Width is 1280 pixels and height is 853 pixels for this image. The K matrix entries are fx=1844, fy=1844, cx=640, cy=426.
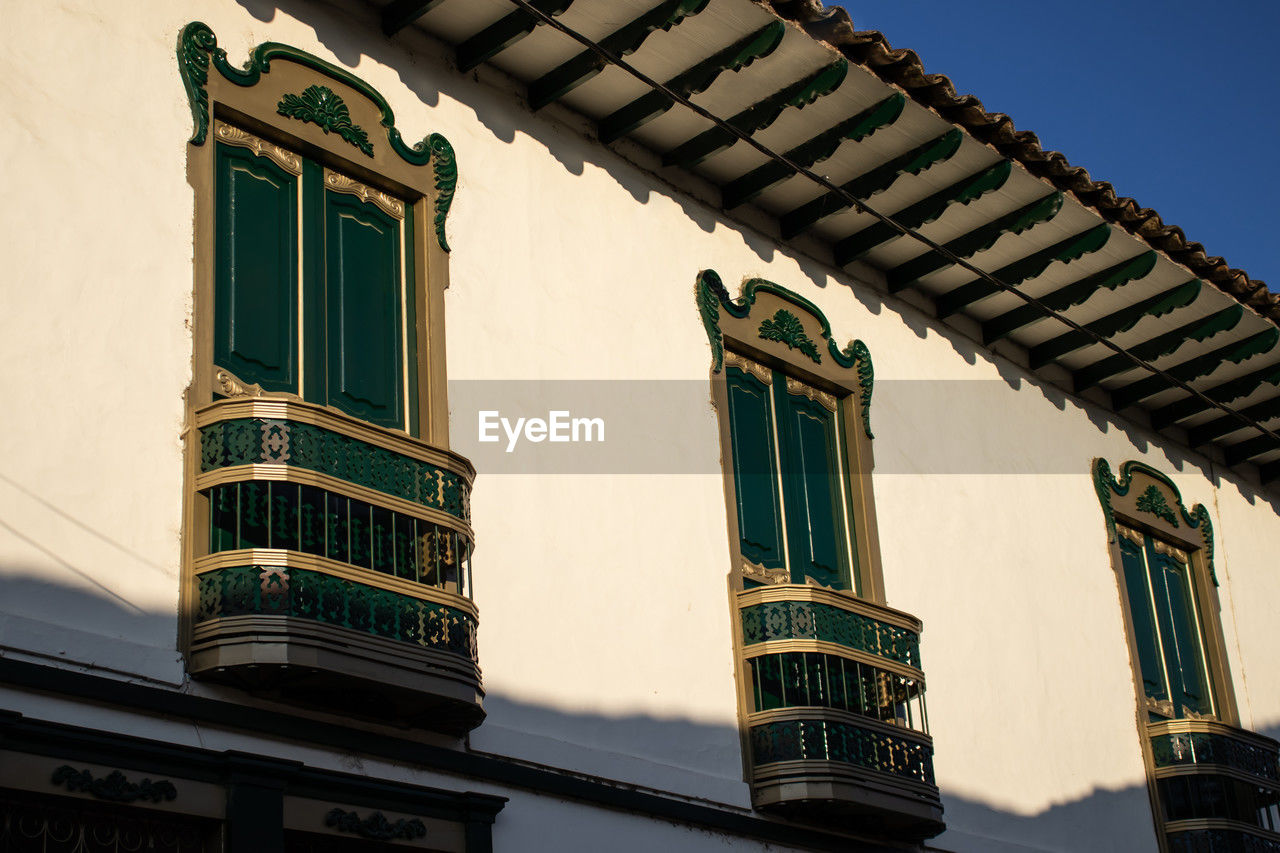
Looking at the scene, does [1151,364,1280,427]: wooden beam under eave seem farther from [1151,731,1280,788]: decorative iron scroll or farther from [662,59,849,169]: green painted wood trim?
[662,59,849,169]: green painted wood trim

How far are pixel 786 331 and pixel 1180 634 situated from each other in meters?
3.82

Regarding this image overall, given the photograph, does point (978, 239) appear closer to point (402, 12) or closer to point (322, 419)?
point (402, 12)

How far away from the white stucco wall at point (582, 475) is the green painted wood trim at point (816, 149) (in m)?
0.23

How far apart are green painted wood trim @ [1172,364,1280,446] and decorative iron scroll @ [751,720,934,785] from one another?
4.79m

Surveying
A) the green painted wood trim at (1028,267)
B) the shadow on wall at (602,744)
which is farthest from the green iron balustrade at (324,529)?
the green painted wood trim at (1028,267)

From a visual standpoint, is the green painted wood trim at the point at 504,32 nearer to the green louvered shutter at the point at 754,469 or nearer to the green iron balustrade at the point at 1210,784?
the green louvered shutter at the point at 754,469

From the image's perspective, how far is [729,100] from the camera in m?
9.26

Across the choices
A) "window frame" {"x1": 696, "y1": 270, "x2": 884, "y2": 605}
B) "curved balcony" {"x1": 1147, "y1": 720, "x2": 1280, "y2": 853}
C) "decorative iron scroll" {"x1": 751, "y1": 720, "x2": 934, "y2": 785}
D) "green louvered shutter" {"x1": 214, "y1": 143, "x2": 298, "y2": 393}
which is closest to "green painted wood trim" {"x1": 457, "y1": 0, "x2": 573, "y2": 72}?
"green louvered shutter" {"x1": 214, "y1": 143, "x2": 298, "y2": 393}

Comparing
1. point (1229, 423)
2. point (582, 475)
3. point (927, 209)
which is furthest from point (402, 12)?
point (1229, 423)

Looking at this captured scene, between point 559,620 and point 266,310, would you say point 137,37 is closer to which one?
point 266,310

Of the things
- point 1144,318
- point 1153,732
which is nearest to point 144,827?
point 1153,732

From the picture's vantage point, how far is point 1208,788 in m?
10.9

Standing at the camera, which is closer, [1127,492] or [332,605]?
[332,605]

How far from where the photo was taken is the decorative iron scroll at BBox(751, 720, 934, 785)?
8164 mm
